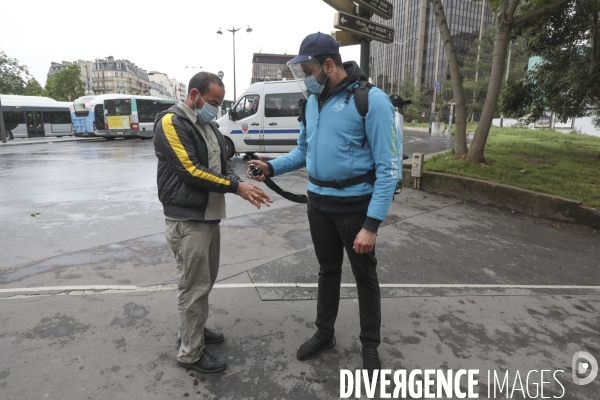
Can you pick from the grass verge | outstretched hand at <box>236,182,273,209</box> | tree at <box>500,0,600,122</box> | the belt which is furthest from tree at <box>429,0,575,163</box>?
outstretched hand at <box>236,182,273,209</box>

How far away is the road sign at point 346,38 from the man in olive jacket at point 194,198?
10.1 ft

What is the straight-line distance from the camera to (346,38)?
16.6 feet

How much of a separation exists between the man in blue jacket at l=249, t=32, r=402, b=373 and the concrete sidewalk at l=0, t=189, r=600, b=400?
0.38 m

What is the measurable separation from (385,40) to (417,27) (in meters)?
81.5

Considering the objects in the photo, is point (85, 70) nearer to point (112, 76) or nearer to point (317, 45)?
point (112, 76)

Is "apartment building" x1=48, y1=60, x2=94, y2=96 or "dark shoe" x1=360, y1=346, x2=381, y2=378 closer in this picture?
"dark shoe" x1=360, y1=346, x2=381, y2=378

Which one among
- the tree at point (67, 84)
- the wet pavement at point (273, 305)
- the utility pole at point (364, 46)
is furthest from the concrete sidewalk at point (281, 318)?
the tree at point (67, 84)

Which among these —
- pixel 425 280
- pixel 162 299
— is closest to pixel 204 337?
pixel 162 299

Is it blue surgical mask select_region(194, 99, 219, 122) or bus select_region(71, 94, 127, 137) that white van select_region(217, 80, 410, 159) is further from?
bus select_region(71, 94, 127, 137)

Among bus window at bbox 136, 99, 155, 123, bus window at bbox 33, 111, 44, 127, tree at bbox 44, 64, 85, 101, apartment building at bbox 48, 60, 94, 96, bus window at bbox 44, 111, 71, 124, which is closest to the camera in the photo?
bus window at bbox 136, 99, 155, 123

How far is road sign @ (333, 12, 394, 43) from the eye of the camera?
15.0 ft

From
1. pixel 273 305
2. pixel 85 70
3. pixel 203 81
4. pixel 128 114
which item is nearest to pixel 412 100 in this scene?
pixel 128 114

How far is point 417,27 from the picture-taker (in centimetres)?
7688

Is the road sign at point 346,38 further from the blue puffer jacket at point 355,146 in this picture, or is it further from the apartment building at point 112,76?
the apartment building at point 112,76
